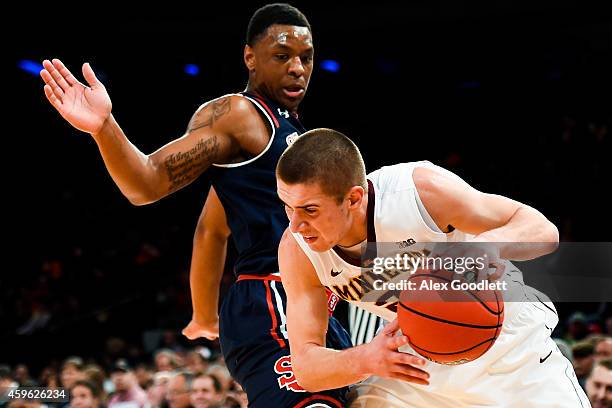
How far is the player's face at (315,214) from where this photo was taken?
267 cm

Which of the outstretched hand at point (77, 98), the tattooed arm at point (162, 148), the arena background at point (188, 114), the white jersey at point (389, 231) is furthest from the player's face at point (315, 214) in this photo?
the arena background at point (188, 114)

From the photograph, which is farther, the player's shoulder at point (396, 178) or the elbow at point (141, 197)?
the elbow at point (141, 197)

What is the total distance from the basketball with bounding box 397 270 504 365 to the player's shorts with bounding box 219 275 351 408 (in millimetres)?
620

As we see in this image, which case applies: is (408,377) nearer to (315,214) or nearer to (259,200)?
(315,214)

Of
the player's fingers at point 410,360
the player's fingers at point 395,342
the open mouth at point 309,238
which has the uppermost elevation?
the open mouth at point 309,238

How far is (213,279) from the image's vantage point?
12.2ft

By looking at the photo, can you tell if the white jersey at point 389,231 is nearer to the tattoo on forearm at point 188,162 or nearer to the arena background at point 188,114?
the tattoo on forearm at point 188,162

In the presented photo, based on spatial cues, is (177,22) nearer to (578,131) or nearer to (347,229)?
(578,131)

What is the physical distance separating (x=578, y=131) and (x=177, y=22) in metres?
6.58

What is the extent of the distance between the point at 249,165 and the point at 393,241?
0.69 m

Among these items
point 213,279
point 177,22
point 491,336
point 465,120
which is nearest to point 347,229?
point 491,336

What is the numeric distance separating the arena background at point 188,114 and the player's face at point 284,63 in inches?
275

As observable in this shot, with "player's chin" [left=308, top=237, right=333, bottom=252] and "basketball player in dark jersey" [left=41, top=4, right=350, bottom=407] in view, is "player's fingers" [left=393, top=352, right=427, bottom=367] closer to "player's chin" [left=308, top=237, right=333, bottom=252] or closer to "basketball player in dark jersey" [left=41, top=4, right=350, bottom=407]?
"player's chin" [left=308, top=237, right=333, bottom=252]

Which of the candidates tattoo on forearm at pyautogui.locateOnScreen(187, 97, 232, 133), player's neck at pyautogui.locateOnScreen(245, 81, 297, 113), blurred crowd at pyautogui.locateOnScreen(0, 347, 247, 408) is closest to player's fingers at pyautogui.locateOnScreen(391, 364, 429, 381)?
tattoo on forearm at pyautogui.locateOnScreen(187, 97, 232, 133)
